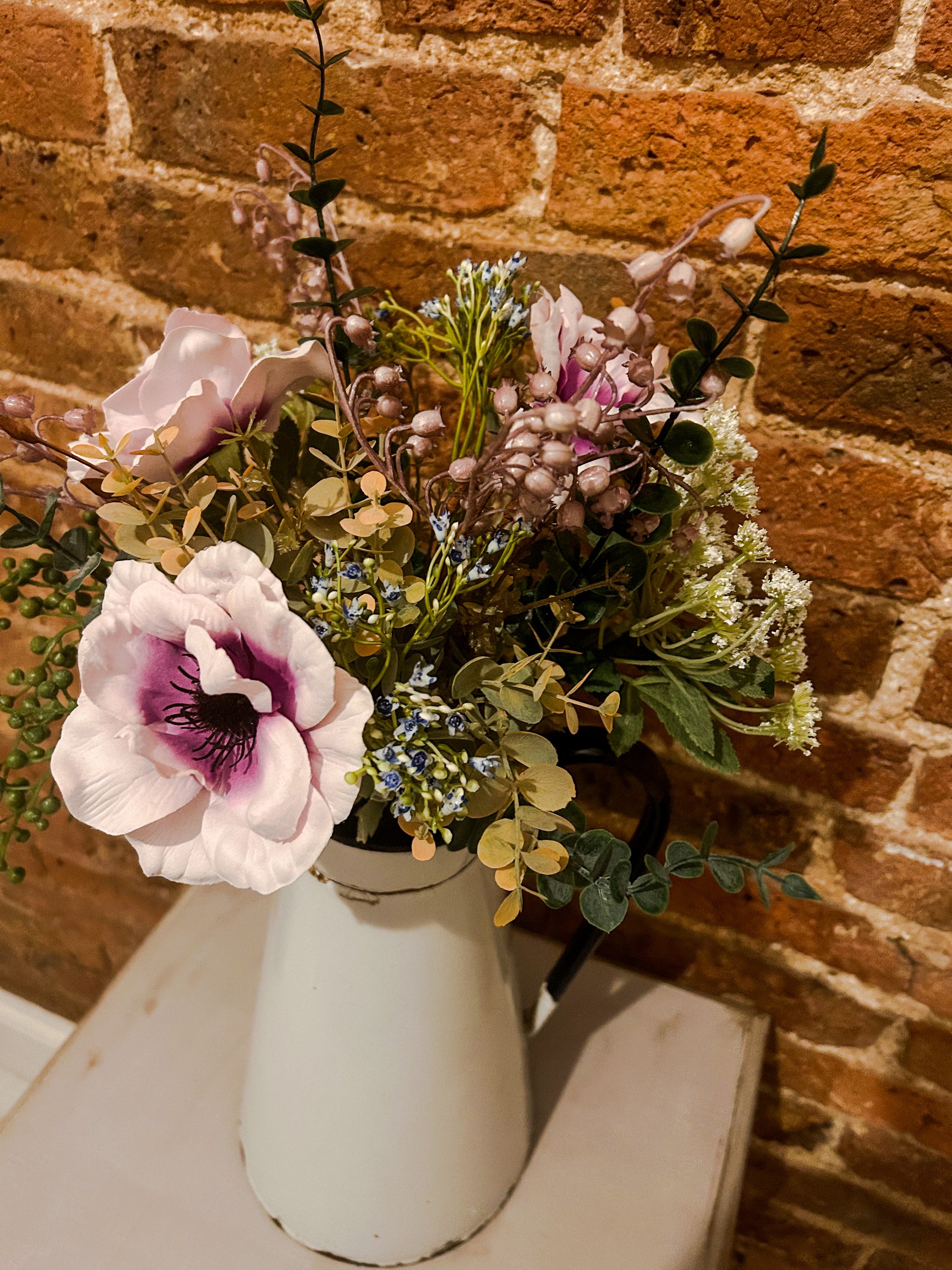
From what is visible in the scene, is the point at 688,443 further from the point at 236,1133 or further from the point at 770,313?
the point at 236,1133

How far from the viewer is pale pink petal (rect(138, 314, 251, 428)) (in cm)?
43

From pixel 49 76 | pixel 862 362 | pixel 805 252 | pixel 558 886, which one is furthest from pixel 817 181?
pixel 49 76

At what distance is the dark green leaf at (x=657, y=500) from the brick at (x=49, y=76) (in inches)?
21.1

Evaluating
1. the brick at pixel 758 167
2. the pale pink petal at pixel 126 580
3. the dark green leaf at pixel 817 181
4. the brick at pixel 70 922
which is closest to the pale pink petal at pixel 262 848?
the pale pink petal at pixel 126 580

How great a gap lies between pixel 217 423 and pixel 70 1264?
0.59 m

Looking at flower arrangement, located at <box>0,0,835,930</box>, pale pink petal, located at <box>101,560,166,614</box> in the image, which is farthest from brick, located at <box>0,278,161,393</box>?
pale pink petal, located at <box>101,560,166,614</box>

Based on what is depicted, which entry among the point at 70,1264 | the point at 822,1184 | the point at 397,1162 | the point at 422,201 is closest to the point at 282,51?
the point at 422,201

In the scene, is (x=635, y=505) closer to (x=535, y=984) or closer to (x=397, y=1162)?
(x=397, y=1162)

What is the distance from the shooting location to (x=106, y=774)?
420 millimetres

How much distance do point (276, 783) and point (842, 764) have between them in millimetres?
467

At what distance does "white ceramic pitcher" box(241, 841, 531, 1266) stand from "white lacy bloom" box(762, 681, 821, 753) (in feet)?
0.61

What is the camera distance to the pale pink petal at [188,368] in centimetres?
43

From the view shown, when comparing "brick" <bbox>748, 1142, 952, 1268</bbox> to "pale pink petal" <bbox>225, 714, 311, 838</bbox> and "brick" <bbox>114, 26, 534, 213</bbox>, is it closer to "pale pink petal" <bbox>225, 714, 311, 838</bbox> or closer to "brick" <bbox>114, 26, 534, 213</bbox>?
"pale pink petal" <bbox>225, 714, 311, 838</bbox>

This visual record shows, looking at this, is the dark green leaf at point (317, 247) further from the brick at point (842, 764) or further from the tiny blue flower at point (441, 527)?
the brick at point (842, 764)
